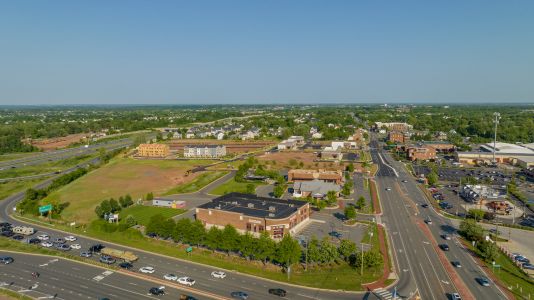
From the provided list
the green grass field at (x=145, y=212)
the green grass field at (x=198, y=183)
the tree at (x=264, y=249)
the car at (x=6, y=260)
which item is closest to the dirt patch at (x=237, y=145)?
the green grass field at (x=198, y=183)

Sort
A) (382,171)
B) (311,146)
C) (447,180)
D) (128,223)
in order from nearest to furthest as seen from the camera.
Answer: (128,223) → (447,180) → (382,171) → (311,146)

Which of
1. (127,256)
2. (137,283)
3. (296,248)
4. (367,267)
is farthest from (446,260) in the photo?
(127,256)

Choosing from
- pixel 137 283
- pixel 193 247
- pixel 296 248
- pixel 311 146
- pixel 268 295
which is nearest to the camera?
pixel 268 295

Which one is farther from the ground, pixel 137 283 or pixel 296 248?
pixel 296 248

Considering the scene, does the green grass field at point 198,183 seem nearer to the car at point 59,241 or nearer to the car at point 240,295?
the car at point 59,241

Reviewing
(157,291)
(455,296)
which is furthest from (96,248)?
(455,296)

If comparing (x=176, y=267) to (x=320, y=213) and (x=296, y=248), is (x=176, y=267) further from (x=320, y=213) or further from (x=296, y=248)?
(x=320, y=213)
